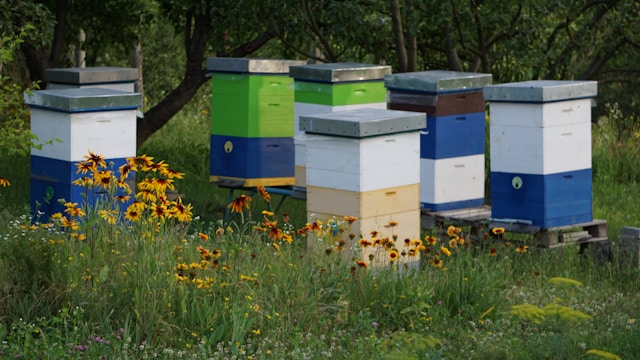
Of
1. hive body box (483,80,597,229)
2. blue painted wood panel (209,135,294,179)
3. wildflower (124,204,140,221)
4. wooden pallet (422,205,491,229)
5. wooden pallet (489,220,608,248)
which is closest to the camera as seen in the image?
wildflower (124,204,140,221)

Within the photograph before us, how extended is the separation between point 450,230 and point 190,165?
21.1 feet

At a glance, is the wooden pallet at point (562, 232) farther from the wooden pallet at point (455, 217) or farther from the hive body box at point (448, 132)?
the hive body box at point (448, 132)

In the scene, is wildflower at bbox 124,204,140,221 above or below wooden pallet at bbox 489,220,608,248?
above

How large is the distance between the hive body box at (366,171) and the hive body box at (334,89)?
1.20 metres

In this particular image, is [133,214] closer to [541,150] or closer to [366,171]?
[366,171]

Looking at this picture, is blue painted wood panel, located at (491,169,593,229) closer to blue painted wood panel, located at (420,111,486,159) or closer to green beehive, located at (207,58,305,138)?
blue painted wood panel, located at (420,111,486,159)

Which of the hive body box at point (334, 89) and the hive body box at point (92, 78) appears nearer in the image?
the hive body box at point (334, 89)

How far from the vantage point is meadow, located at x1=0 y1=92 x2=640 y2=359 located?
5406 mm

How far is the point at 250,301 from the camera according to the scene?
5695 mm

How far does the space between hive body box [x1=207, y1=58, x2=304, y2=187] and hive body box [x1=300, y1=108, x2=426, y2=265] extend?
2.01m

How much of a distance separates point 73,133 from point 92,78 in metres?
2.20

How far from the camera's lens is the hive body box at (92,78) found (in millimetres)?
9836

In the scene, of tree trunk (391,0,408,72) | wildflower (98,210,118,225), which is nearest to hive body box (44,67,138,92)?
tree trunk (391,0,408,72)

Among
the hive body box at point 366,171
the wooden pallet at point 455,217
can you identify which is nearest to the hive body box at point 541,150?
the wooden pallet at point 455,217
